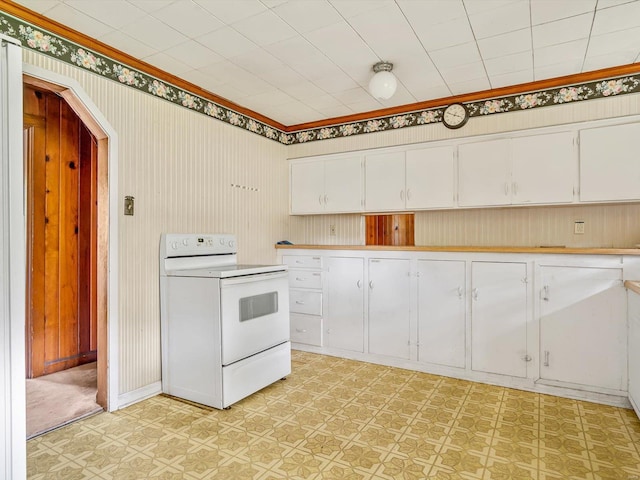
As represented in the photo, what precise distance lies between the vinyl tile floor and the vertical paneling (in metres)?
0.55

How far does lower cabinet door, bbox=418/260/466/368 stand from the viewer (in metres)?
3.26

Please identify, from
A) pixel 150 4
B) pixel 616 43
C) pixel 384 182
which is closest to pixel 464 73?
pixel 616 43

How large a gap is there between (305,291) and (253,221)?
91 cm

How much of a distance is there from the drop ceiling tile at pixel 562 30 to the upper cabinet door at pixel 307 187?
2283 millimetres

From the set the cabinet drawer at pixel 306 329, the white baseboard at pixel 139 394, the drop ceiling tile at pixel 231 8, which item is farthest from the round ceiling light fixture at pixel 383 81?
the white baseboard at pixel 139 394

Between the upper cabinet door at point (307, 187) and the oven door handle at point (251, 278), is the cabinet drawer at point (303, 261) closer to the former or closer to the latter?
the upper cabinet door at point (307, 187)

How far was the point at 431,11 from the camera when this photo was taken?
2197mm

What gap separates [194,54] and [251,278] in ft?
5.42

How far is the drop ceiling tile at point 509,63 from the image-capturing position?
275cm

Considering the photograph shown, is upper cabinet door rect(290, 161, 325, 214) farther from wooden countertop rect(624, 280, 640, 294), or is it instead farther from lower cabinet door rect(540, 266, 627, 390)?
wooden countertop rect(624, 280, 640, 294)

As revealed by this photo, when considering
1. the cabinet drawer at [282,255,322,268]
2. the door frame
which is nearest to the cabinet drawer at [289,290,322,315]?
the cabinet drawer at [282,255,322,268]

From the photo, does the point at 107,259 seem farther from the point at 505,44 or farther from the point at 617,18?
the point at 617,18

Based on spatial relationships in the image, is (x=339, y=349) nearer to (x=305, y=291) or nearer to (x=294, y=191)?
(x=305, y=291)

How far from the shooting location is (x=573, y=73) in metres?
3.03
